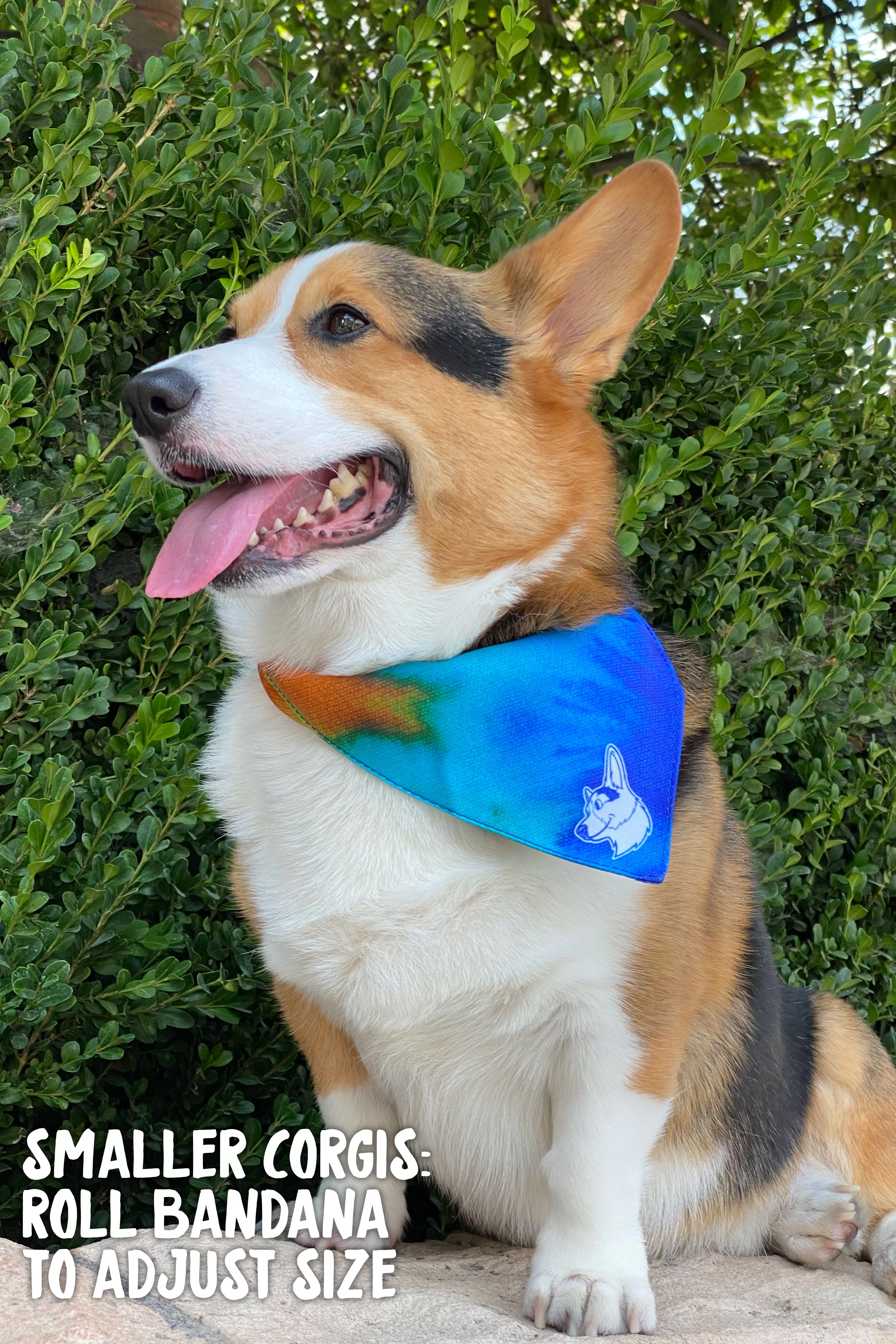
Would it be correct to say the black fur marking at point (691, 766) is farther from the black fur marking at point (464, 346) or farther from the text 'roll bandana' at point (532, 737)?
the black fur marking at point (464, 346)

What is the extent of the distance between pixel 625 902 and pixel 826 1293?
0.89 m

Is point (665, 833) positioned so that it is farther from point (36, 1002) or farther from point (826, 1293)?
point (36, 1002)

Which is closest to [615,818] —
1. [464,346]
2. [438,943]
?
[438,943]

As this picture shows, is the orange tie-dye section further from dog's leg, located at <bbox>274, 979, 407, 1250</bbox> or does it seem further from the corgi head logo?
dog's leg, located at <bbox>274, 979, 407, 1250</bbox>

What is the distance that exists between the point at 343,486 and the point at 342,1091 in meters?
1.16

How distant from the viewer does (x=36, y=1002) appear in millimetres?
2393

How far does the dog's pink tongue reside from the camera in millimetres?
2113

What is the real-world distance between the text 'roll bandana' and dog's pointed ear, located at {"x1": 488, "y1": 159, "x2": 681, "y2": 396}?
56 cm

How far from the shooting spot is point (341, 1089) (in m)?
2.41

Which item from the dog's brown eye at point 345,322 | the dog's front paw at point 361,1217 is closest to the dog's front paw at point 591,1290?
the dog's front paw at point 361,1217

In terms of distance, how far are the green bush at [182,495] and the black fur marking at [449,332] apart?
0.61 m

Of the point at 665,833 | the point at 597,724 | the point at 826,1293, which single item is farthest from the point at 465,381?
the point at 826,1293

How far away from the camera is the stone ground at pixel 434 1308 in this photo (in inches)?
67.5

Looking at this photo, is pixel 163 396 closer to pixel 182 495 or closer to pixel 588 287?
pixel 182 495
